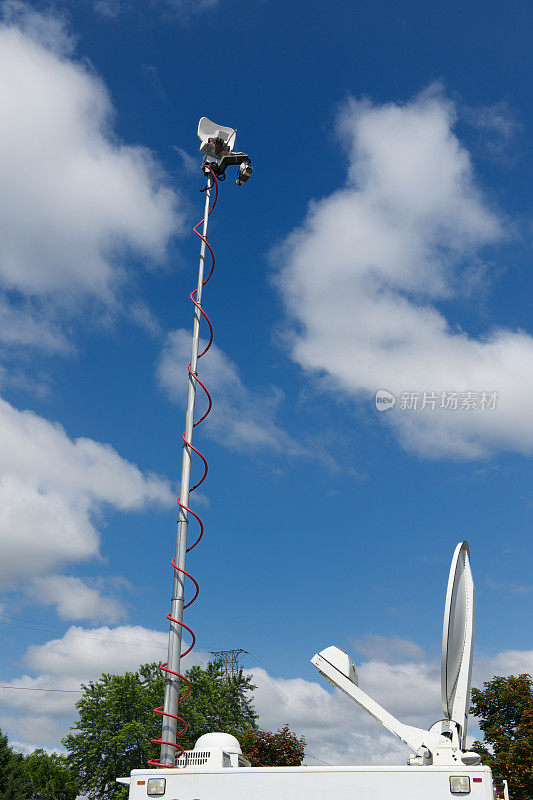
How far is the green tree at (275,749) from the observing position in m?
32.9

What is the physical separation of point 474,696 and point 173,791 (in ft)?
91.9

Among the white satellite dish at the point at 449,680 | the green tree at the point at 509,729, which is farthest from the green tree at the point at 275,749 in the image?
the white satellite dish at the point at 449,680

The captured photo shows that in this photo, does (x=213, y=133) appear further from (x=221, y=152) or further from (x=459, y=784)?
(x=459, y=784)

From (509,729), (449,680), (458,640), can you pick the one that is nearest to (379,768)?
(449,680)

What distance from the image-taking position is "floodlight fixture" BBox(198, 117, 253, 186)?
1119cm

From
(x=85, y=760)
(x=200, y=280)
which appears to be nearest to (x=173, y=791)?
(x=200, y=280)

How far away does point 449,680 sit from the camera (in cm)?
815

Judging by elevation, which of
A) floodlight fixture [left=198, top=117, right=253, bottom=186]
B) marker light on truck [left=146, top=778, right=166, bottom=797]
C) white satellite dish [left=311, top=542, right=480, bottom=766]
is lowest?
marker light on truck [left=146, top=778, right=166, bottom=797]

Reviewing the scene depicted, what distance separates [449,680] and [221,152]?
28.5 ft

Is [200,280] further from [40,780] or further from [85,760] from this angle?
[40,780]

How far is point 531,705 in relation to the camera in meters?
28.2

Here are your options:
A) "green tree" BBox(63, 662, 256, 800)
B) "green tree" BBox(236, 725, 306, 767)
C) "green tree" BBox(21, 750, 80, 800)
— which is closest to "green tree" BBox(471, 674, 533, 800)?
"green tree" BBox(236, 725, 306, 767)

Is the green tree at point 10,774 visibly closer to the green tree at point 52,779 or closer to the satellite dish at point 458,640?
the green tree at point 52,779

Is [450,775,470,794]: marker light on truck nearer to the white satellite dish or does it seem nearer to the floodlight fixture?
the white satellite dish
